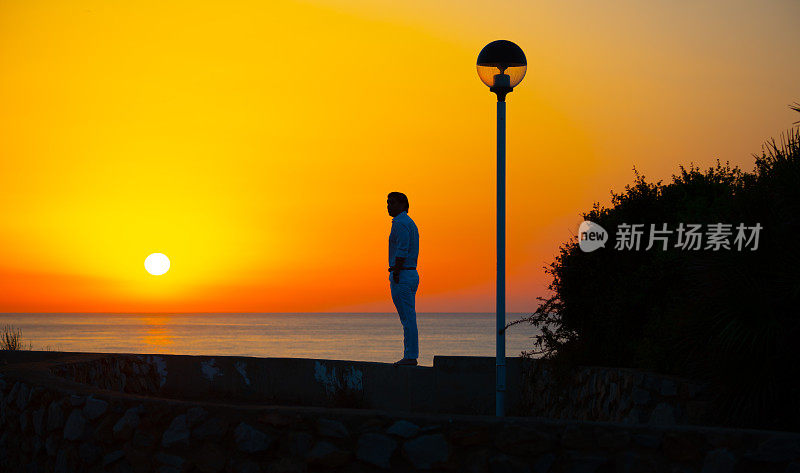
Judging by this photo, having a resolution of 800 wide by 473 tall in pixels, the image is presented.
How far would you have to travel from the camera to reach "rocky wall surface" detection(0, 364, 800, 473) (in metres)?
5.44

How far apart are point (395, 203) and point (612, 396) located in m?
3.47

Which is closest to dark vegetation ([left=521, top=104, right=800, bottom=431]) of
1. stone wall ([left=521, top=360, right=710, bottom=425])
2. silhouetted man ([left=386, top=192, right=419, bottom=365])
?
stone wall ([left=521, top=360, right=710, bottom=425])

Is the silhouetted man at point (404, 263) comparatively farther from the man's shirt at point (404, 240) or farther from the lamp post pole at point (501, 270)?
the lamp post pole at point (501, 270)

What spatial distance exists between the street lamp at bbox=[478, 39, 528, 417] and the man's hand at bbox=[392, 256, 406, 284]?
1.71 m

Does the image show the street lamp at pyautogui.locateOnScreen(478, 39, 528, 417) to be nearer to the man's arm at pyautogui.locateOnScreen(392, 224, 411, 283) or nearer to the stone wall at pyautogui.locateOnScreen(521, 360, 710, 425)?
the stone wall at pyautogui.locateOnScreen(521, 360, 710, 425)

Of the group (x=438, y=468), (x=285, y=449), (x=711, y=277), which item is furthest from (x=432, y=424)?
(x=711, y=277)

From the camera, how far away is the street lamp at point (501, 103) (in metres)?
9.42

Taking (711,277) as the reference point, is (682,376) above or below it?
below

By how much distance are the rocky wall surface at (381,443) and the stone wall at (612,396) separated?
2413 millimetres

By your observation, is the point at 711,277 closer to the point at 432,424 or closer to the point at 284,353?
the point at 432,424

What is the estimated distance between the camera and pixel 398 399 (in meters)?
11.0

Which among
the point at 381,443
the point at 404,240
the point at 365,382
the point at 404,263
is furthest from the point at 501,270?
the point at 381,443

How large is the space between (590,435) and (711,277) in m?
2.88

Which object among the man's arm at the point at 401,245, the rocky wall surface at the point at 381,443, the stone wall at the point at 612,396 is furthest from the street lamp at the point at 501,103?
the rocky wall surface at the point at 381,443
